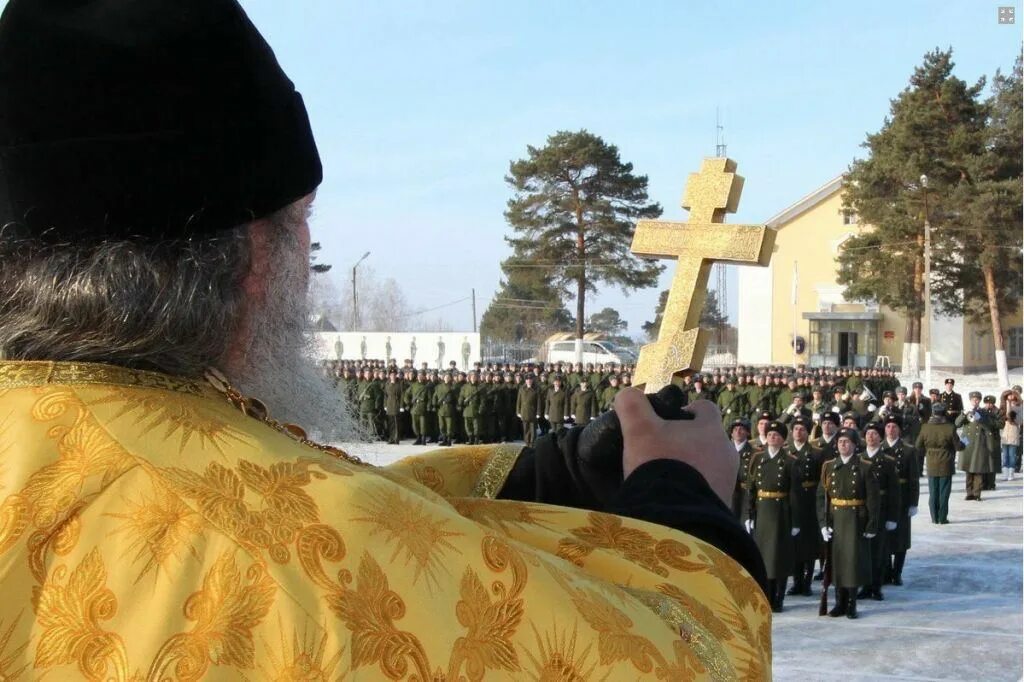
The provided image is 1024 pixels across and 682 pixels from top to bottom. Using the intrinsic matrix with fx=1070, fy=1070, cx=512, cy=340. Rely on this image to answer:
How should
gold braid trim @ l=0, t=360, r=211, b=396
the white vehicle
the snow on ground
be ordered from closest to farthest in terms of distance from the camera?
gold braid trim @ l=0, t=360, r=211, b=396
the snow on ground
the white vehicle

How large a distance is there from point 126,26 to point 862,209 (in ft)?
128

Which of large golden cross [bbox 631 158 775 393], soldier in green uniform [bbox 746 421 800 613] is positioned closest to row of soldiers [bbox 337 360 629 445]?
soldier in green uniform [bbox 746 421 800 613]

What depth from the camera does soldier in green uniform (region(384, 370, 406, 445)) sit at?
915 inches

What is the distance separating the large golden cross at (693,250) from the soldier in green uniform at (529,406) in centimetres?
1974

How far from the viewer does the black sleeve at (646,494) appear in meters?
1.33

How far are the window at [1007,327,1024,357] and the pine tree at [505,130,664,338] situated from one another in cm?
2167

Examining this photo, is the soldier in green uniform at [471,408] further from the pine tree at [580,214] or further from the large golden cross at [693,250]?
the large golden cross at [693,250]

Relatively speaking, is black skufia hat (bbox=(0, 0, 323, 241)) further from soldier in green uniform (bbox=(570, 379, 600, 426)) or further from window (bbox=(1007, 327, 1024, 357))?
window (bbox=(1007, 327, 1024, 357))

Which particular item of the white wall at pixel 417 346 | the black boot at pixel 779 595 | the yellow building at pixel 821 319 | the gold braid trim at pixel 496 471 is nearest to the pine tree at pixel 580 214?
the white wall at pixel 417 346

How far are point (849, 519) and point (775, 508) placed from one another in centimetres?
64

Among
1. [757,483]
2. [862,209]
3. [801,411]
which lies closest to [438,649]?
[757,483]

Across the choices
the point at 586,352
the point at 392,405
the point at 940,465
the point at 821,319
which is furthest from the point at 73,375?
the point at 821,319

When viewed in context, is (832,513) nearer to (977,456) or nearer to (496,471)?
(977,456)

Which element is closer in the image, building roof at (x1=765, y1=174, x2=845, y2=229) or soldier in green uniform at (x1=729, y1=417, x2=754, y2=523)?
soldier in green uniform at (x1=729, y1=417, x2=754, y2=523)
